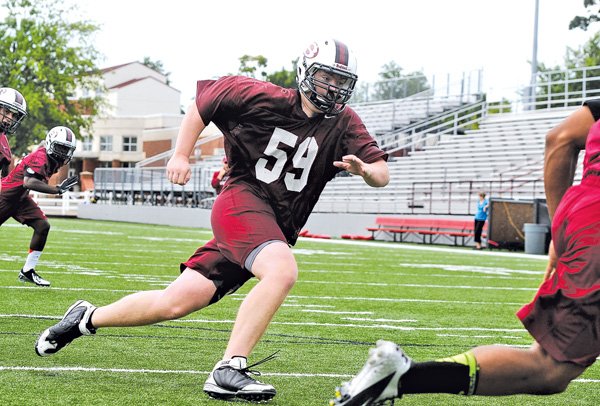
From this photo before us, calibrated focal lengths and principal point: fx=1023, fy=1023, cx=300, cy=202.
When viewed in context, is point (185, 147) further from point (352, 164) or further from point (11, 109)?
point (11, 109)

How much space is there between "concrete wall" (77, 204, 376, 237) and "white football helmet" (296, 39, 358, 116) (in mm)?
25178

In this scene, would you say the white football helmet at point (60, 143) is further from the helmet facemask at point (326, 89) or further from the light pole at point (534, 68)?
the light pole at point (534, 68)

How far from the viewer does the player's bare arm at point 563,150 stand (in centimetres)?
362

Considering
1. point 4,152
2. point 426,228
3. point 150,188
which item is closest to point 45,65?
point 150,188

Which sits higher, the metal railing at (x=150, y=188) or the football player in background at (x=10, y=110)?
the football player in background at (x=10, y=110)

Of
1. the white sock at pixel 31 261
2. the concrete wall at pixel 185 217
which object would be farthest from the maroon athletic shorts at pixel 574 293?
the concrete wall at pixel 185 217

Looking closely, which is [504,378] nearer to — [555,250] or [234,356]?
[555,250]

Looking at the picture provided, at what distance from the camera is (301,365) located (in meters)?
5.65

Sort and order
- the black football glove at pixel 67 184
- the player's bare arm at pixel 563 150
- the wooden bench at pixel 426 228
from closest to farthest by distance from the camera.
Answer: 1. the player's bare arm at pixel 563 150
2. the black football glove at pixel 67 184
3. the wooden bench at pixel 426 228

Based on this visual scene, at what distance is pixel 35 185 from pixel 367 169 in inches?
238

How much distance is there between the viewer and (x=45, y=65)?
5738cm

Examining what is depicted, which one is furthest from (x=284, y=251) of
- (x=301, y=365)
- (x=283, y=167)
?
(x=301, y=365)

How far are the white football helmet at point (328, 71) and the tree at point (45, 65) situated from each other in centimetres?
5209

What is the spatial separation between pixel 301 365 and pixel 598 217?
2641 millimetres
